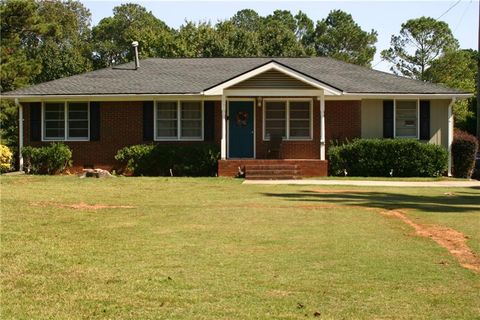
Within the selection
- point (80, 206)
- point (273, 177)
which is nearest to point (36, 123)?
point (273, 177)

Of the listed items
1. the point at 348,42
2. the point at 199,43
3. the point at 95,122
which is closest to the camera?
the point at 95,122

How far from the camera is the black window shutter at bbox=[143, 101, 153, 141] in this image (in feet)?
79.5

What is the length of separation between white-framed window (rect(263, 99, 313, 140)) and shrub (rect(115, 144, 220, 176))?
230 cm

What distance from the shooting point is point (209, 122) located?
2411 cm

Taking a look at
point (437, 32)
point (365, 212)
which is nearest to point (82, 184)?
point (365, 212)

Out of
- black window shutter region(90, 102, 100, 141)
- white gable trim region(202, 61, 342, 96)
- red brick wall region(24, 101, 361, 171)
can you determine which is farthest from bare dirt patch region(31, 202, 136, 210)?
black window shutter region(90, 102, 100, 141)

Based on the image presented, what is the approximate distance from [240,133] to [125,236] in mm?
14745

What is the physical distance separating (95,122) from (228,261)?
56.7ft

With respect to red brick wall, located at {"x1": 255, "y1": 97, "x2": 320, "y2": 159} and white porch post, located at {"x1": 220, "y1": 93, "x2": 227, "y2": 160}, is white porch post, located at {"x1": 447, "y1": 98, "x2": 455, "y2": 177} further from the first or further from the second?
white porch post, located at {"x1": 220, "y1": 93, "x2": 227, "y2": 160}

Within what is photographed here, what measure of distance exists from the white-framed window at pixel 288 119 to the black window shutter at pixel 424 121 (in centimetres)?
397

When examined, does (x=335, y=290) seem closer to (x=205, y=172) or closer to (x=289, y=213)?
(x=289, y=213)

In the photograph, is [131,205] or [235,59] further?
[235,59]

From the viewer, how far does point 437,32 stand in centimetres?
5912

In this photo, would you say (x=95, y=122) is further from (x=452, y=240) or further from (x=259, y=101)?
(x=452, y=240)
